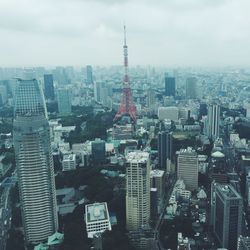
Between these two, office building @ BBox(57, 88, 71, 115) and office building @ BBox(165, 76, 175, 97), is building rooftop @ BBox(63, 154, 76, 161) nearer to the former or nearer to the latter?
office building @ BBox(57, 88, 71, 115)

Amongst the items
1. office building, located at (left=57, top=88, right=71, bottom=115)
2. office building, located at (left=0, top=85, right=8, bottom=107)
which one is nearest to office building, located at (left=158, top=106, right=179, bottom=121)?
office building, located at (left=57, top=88, right=71, bottom=115)

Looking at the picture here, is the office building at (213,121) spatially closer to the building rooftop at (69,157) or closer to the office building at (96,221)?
the building rooftop at (69,157)

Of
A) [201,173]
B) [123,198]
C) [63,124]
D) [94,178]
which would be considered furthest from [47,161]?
[63,124]

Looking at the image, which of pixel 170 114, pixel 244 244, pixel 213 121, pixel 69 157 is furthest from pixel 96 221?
pixel 170 114

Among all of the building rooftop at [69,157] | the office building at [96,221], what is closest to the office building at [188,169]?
the office building at [96,221]

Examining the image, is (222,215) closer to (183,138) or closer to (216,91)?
(183,138)

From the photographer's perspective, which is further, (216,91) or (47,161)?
(216,91)
